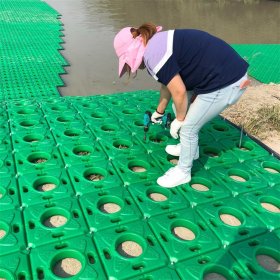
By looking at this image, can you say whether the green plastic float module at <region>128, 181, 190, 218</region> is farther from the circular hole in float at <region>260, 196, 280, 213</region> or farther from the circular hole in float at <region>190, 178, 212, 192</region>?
the circular hole in float at <region>260, 196, 280, 213</region>

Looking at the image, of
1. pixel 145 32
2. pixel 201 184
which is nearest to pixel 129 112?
pixel 201 184

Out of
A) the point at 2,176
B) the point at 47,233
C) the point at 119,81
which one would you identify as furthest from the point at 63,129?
the point at 119,81

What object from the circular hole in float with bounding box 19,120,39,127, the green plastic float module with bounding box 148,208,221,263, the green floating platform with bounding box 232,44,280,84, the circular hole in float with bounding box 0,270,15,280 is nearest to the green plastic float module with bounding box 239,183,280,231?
the green plastic float module with bounding box 148,208,221,263

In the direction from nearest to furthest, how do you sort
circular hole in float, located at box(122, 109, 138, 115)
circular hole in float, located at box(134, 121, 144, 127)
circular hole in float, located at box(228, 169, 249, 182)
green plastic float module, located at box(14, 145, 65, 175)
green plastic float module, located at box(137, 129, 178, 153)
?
green plastic float module, located at box(14, 145, 65, 175), circular hole in float, located at box(228, 169, 249, 182), green plastic float module, located at box(137, 129, 178, 153), circular hole in float, located at box(134, 121, 144, 127), circular hole in float, located at box(122, 109, 138, 115)

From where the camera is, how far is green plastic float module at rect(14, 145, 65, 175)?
3.22m

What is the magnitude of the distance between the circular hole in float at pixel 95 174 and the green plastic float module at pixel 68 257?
88 cm

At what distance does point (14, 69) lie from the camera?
6.75m

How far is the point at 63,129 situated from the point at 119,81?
2.84 meters

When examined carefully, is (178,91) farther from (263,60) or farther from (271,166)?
(263,60)

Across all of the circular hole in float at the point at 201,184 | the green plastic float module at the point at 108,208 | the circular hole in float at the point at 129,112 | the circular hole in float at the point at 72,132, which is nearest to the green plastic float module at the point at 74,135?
the circular hole in float at the point at 72,132

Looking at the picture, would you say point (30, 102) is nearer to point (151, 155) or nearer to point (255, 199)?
point (151, 155)

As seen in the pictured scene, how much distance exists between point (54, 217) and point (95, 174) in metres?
0.71

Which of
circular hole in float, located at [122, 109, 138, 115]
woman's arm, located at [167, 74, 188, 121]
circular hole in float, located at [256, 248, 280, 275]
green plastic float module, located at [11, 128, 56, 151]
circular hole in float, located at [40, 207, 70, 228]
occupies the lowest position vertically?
circular hole in float, located at [256, 248, 280, 275]

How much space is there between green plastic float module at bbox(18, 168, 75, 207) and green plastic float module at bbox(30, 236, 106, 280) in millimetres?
532
